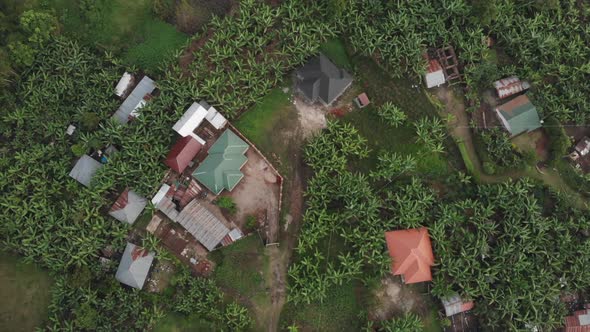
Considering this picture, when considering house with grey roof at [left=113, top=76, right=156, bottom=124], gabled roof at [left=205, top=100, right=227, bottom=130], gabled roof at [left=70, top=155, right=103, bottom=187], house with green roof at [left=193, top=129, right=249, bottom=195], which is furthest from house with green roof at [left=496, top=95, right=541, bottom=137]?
gabled roof at [left=70, top=155, right=103, bottom=187]

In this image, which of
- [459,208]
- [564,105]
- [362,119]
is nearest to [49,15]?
[362,119]

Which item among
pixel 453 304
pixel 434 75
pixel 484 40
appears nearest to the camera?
pixel 453 304

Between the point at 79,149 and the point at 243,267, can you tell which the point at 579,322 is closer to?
the point at 243,267

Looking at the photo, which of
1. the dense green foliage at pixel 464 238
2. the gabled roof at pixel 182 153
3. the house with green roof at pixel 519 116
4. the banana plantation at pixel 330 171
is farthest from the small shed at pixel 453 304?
the gabled roof at pixel 182 153

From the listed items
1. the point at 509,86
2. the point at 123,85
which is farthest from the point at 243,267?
the point at 509,86

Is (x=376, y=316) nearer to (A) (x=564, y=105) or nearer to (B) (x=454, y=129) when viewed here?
(B) (x=454, y=129)

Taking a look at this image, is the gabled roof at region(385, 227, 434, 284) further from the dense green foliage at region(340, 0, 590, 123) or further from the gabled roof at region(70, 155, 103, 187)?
the gabled roof at region(70, 155, 103, 187)

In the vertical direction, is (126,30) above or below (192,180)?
above
